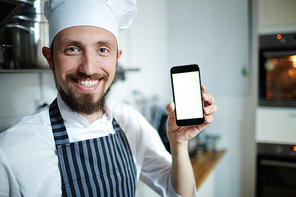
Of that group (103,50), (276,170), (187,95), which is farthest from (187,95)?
(276,170)

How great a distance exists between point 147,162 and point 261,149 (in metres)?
1.20

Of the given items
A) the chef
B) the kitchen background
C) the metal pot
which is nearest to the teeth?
the chef

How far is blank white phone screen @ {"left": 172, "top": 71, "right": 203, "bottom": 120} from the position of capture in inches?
25.1

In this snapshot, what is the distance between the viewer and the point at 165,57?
3.96 feet

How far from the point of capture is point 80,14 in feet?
2.05

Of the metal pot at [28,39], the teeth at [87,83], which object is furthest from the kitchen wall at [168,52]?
the teeth at [87,83]

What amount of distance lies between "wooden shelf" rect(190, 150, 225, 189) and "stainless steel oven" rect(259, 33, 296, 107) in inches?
21.6

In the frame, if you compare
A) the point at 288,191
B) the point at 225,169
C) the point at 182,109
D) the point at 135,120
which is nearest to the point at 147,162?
the point at 135,120

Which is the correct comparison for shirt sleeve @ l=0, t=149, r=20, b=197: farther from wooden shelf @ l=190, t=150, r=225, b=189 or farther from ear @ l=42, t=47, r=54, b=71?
wooden shelf @ l=190, t=150, r=225, b=189

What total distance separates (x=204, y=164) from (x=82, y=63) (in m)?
1.17

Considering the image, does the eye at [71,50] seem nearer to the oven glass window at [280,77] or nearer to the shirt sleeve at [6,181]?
the shirt sleeve at [6,181]

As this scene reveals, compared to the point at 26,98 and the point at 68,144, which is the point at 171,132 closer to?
the point at 68,144

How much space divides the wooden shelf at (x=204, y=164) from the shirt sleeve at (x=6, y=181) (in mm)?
879

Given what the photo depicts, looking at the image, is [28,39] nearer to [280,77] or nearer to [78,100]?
[78,100]
